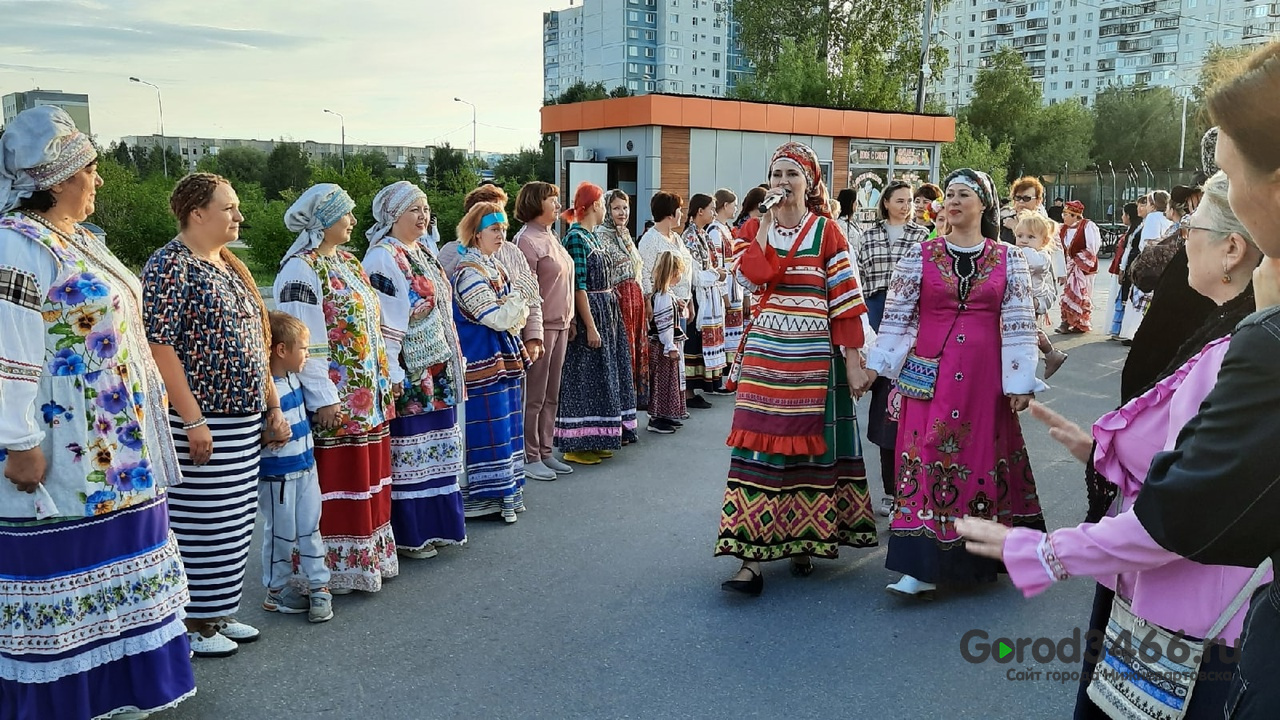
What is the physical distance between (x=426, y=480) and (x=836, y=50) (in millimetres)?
40475

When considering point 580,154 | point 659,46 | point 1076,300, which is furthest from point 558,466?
point 659,46

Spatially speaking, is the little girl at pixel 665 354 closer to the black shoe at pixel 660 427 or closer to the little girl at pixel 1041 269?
the black shoe at pixel 660 427

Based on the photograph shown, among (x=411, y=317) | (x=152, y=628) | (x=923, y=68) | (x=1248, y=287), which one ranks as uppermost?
(x=923, y=68)

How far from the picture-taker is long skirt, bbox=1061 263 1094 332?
1427 cm

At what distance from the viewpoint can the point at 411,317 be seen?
17.1ft

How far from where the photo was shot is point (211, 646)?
4156 mm

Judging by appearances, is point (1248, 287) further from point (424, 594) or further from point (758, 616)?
point (424, 594)

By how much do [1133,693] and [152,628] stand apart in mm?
2994

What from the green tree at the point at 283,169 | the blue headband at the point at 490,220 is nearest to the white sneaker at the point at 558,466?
the blue headband at the point at 490,220

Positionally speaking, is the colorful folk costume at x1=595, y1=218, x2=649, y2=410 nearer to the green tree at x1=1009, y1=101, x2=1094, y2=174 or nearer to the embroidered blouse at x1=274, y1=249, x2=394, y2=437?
the embroidered blouse at x1=274, y1=249, x2=394, y2=437

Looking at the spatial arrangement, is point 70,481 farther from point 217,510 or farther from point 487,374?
point 487,374

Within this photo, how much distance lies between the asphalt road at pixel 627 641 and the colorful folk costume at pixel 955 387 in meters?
0.31

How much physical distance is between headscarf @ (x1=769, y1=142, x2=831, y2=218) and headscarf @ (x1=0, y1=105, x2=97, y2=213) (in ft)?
9.90

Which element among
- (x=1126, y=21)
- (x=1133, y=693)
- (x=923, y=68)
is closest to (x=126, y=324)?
(x=1133, y=693)
